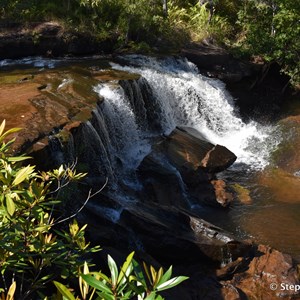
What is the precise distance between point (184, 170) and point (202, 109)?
4814mm

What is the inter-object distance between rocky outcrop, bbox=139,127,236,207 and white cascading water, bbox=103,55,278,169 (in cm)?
168

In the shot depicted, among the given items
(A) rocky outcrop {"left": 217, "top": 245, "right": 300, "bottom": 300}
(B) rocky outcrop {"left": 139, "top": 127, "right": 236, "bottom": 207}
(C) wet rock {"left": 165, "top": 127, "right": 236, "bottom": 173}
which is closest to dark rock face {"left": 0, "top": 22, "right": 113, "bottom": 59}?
(C) wet rock {"left": 165, "top": 127, "right": 236, "bottom": 173}

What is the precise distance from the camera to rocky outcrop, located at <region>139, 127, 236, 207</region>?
1006cm

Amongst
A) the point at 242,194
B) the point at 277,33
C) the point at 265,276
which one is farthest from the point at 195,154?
the point at 277,33

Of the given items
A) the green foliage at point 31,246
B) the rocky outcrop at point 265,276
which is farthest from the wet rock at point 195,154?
the green foliage at point 31,246

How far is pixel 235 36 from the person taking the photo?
20.2 metres

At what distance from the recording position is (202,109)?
593 inches

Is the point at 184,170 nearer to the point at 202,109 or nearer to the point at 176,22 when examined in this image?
the point at 202,109

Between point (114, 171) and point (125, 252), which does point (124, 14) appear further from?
point (125, 252)

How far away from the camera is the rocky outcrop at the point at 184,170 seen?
10062 mm

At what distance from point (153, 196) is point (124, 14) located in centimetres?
1080

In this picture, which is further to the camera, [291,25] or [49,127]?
[291,25]

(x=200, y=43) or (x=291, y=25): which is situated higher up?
(x=291, y=25)

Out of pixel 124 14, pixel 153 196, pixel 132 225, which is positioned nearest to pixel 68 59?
pixel 124 14
